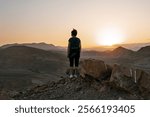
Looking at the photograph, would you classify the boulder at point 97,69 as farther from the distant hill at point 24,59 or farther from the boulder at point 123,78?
the distant hill at point 24,59

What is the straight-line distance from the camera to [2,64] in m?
60.7

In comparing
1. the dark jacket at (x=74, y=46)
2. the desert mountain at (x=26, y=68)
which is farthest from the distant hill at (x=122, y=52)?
the dark jacket at (x=74, y=46)

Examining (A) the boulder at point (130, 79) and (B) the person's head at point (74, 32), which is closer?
(A) the boulder at point (130, 79)

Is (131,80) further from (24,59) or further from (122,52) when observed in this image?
(122,52)

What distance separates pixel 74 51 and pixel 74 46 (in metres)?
0.18

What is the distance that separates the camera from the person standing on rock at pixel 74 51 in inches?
528

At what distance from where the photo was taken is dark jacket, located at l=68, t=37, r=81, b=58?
44.0ft

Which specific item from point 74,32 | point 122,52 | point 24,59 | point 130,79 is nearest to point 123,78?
point 130,79

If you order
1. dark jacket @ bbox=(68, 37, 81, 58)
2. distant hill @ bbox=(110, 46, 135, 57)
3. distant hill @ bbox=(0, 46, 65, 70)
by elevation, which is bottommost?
distant hill @ bbox=(110, 46, 135, 57)

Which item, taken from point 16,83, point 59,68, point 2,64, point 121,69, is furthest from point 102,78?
point 2,64

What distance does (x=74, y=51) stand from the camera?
1353 cm

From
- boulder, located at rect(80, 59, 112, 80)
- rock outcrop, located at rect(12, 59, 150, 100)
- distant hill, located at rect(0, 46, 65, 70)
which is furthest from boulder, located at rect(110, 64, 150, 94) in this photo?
distant hill, located at rect(0, 46, 65, 70)

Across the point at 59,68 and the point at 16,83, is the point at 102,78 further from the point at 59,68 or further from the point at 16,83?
the point at 59,68

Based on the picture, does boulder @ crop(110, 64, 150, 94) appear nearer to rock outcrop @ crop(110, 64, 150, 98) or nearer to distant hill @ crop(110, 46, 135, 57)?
rock outcrop @ crop(110, 64, 150, 98)
